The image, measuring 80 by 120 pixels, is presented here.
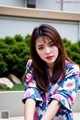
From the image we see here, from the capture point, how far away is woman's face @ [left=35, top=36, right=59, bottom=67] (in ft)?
4.75


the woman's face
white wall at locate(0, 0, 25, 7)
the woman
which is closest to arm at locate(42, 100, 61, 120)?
the woman

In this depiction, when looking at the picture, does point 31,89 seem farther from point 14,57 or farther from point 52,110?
point 14,57

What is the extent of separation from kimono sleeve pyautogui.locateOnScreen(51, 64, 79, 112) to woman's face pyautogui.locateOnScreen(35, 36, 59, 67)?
0.10m

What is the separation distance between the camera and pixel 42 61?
5.19 ft

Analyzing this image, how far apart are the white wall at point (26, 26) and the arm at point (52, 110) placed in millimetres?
5749

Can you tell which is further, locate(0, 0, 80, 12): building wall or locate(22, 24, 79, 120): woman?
locate(0, 0, 80, 12): building wall

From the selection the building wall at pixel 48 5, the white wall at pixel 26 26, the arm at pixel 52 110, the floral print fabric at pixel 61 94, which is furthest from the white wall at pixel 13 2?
the arm at pixel 52 110

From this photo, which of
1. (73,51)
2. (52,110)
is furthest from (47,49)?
(73,51)

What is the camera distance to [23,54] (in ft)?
19.2

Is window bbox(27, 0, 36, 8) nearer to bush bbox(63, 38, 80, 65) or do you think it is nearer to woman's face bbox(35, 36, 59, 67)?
bush bbox(63, 38, 80, 65)

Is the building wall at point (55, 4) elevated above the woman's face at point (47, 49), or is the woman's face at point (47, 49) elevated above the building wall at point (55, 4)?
the building wall at point (55, 4)

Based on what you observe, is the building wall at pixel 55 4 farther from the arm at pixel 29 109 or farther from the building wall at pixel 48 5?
the arm at pixel 29 109

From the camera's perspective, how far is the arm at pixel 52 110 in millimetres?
1372

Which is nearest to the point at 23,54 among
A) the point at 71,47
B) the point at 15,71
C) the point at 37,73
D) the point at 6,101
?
the point at 15,71
